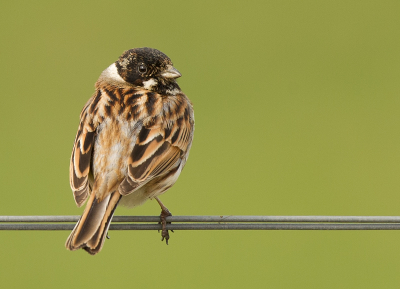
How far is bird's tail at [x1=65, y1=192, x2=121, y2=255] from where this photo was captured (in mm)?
5309

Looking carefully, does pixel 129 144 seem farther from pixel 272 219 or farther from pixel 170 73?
pixel 272 219

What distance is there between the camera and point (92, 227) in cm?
541

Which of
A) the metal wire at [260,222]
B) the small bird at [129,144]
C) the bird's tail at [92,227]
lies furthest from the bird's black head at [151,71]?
the metal wire at [260,222]

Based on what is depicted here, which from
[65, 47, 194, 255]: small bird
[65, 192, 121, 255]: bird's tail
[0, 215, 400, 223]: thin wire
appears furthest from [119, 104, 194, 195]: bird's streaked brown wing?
[0, 215, 400, 223]: thin wire

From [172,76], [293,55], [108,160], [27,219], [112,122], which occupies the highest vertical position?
[293,55]

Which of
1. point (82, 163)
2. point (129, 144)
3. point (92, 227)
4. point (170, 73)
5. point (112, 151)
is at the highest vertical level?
point (170, 73)

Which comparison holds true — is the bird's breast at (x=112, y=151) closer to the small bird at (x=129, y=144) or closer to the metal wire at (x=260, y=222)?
the small bird at (x=129, y=144)

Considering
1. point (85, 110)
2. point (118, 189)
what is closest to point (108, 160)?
point (118, 189)

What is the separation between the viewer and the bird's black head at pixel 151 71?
7.25 m

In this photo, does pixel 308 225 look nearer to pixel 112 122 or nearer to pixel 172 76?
pixel 112 122

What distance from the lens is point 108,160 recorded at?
19.7 ft

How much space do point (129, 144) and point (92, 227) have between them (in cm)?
101

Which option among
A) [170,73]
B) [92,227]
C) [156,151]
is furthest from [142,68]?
[92,227]

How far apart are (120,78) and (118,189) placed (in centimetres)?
216
